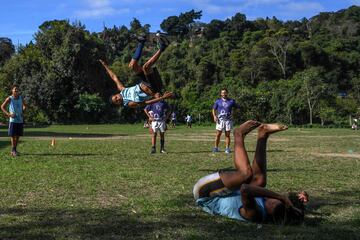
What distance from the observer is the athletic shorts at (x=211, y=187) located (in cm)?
675

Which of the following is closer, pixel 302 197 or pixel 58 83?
pixel 302 197

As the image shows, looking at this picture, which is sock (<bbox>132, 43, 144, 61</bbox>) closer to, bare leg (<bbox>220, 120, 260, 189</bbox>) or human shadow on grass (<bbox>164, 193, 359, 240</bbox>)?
bare leg (<bbox>220, 120, 260, 189</bbox>)

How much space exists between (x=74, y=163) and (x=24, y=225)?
6.67 metres

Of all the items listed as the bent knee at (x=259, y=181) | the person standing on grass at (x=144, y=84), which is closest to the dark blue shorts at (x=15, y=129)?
the person standing on grass at (x=144, y=84)

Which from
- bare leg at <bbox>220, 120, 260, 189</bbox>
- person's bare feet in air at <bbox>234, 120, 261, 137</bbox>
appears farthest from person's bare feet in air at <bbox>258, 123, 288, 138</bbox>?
bare leg at <bbox>220, 120, 260, 189</bbox>

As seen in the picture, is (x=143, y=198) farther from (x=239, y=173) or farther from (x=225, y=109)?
(x=225, y=109)

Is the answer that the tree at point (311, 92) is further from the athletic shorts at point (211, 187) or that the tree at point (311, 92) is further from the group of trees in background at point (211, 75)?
the athletic shorts at point (211, 187)

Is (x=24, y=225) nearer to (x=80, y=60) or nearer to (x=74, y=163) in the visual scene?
(x=74, y=163)

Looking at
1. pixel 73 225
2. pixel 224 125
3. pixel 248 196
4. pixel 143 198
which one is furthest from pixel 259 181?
pixel 224 125

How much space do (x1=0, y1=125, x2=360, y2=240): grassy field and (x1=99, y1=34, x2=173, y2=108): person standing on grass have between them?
153cm

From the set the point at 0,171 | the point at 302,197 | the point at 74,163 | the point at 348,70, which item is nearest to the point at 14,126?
the point at 74,163

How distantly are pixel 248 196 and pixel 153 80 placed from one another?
145 inches

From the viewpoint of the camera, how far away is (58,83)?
2266 inches

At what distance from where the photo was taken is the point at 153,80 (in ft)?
30.6
